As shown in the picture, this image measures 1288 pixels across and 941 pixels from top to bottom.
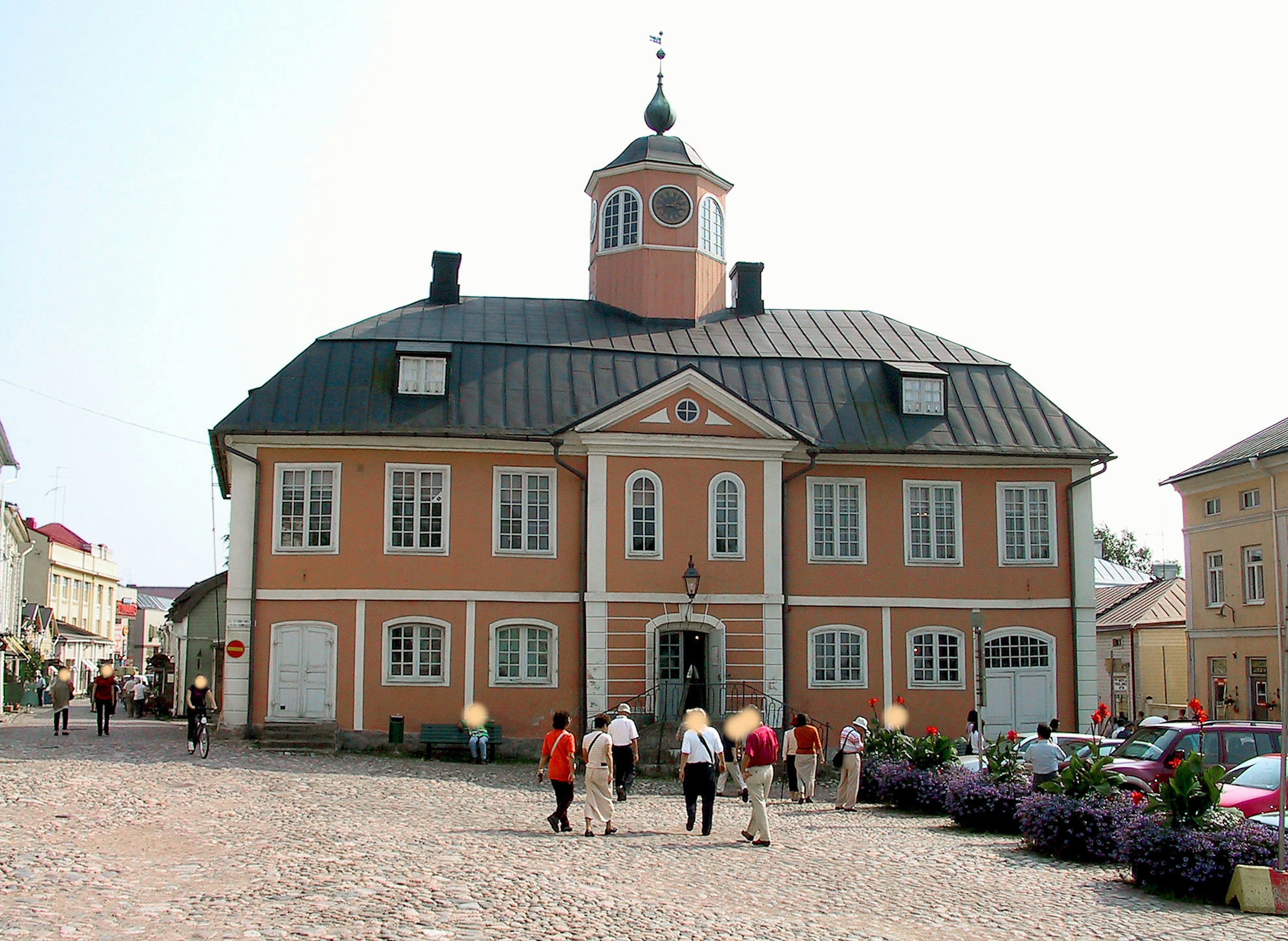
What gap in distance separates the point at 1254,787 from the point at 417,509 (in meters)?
15.4

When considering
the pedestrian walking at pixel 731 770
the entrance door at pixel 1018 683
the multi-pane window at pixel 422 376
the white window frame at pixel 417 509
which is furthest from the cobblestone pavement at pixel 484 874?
the multi-pane window at pixel 422 376

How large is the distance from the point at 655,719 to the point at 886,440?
24.3 ft

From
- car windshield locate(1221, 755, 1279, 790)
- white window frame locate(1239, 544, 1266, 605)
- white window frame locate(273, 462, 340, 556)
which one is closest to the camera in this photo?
Answer: car windshield locate(1221, 755, 1279, 790)

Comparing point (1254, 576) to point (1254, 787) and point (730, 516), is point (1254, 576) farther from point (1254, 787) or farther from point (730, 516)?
point (1254, 787)

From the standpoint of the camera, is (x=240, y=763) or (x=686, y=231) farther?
(x=686, y=231)

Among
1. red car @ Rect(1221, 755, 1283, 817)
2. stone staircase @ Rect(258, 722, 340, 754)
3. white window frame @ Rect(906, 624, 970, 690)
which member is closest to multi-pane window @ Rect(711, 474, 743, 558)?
white window frame @ Rect(906, 624, 970, 690)

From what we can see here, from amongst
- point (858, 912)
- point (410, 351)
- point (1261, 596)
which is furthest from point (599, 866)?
point (1261, 596)

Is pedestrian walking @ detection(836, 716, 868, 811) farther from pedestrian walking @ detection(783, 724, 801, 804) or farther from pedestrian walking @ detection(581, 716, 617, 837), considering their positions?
pedestrian walking @ detection(581, 716, 617, 837)

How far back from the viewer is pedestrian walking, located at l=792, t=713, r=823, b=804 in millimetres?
20469

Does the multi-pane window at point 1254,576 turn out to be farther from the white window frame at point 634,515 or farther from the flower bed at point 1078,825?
the flower bed at point 1078,825

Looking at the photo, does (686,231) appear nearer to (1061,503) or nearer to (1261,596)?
(1061,503)

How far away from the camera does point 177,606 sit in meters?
39.7

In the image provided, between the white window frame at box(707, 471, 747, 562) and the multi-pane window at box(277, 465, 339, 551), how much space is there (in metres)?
7.15

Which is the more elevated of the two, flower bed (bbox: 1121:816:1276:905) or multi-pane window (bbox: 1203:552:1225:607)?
multi-pane window (bbox: 1203:552:1225:607)
